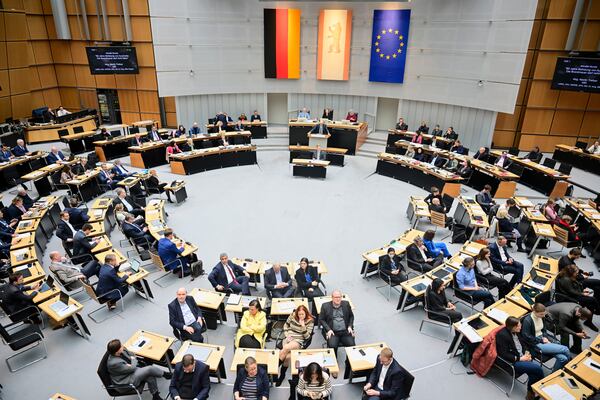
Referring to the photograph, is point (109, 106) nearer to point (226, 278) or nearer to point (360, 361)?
point (226, 278)

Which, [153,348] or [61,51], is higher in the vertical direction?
[61,51]

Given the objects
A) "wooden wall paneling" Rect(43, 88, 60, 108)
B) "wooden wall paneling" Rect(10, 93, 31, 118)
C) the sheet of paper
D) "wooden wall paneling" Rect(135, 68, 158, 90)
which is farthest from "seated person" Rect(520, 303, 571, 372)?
"wooden wall paneling" Rect(43, 88, 60, 108)

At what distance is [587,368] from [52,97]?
25586mm

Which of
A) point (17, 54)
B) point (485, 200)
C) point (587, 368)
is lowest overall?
point (587, 368)

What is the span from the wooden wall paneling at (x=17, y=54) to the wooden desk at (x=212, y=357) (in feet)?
64.9

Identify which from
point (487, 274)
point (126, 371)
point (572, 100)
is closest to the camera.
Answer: point (126, 371)

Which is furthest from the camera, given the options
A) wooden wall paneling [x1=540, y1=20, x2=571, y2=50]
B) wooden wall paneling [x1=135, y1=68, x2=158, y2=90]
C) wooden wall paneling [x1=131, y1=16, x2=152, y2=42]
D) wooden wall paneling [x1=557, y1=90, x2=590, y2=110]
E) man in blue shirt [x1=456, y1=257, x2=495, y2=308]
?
wooden wall paneling [x1=135, y1=68, x2=158, y2=90]

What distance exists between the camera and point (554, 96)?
17.1 meters

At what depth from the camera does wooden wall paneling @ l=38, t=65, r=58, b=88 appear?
20.5m

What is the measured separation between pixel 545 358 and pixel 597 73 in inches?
552

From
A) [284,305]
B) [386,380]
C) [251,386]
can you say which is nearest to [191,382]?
[251,386]

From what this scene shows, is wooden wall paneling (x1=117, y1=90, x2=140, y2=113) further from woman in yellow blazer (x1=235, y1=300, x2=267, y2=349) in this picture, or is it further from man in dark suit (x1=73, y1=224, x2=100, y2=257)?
woman in yellow blazer (x1=235, y1=300, x2=267, y2=349)

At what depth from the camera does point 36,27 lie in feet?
64.6

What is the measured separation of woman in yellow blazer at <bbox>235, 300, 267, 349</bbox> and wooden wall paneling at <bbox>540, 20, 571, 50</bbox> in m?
17.6
